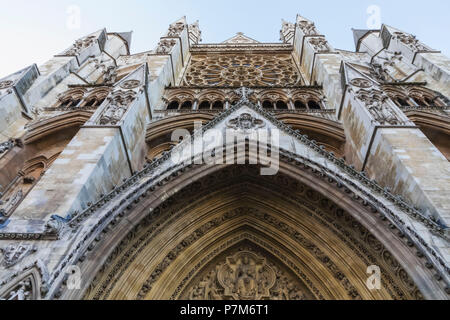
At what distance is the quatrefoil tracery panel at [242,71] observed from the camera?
15320 mm

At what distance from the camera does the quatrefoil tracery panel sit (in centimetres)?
1532

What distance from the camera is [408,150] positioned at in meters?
6.86

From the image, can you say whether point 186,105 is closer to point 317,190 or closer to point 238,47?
point 317,190

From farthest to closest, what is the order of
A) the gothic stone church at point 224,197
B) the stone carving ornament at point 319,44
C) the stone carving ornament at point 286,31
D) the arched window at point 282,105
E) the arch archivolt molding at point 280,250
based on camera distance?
the stone carving ornament at point 286,31
the stone carving ornament at point 319,44
the arched window at point 282,105
the arch archivolt molding at point 280,250
the gothic stone church at point 224,197

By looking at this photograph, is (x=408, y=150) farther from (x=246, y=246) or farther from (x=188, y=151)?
(x=188, y=151)

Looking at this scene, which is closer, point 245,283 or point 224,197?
point 245,283

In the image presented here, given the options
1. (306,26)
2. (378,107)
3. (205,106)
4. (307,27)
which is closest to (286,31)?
(306,26)

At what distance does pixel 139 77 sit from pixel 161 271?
669 cm

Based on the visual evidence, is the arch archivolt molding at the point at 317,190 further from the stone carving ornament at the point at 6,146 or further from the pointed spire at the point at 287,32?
the pointed spire at the point at 287,32

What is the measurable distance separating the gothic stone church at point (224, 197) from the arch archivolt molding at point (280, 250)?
3 cm

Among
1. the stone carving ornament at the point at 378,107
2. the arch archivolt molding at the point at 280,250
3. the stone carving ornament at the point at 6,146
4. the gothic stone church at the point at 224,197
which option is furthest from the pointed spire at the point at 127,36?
the arch archivolt molding at the point at 280,250

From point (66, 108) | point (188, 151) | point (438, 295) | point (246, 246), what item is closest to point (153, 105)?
point (66, 108)

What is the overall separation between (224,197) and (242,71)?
1082 cm

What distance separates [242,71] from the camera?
16500 mm
